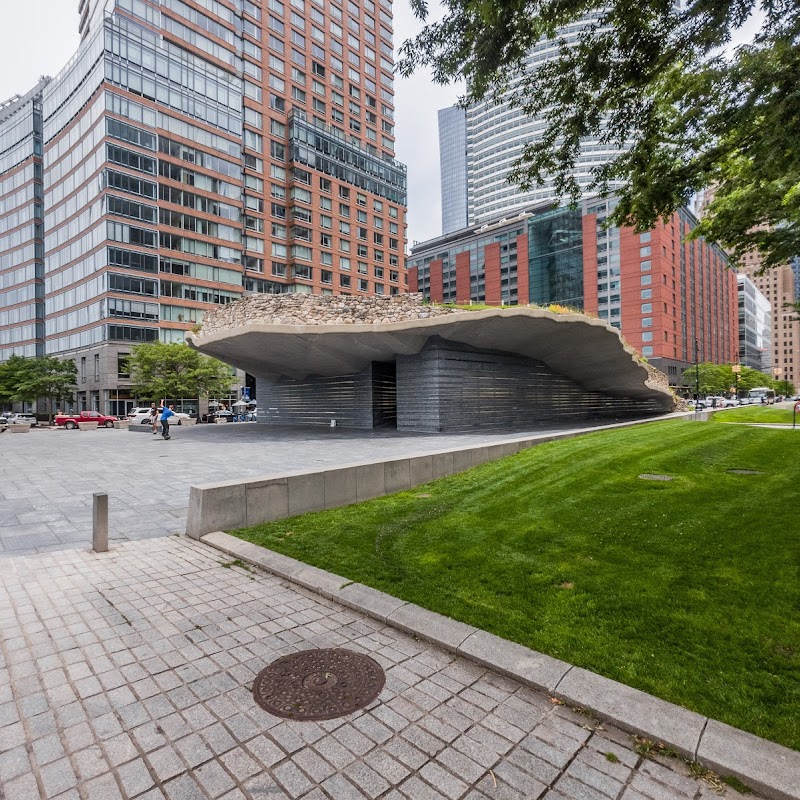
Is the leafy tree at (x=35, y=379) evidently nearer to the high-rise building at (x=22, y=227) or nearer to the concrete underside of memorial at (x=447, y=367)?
the high-rise building at (x=22, y=227)

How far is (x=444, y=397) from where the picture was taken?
23.3m

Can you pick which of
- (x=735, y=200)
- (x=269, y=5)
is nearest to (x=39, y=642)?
(x=735, y=200)

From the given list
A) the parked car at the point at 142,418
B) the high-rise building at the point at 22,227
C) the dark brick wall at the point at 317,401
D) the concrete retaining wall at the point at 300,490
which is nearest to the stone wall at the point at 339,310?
the dark brick wall at the point at 317,401

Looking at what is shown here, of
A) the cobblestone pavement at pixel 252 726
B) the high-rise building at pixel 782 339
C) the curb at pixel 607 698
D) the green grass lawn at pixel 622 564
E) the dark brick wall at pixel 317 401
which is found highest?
the high-rise building at pixel 782 339

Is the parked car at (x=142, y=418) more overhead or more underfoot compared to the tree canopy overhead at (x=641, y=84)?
more underfoot

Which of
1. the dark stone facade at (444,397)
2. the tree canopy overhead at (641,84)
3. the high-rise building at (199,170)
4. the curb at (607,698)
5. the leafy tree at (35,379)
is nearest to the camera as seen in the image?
the curb at (607,698)

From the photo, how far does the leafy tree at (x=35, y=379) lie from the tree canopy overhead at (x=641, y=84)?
5682 centimetres

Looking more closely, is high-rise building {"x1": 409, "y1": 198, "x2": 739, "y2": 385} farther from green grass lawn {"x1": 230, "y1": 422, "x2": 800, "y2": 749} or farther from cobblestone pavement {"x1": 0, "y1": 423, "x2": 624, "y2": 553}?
green grass lawn {"x1": 230, "y1": 422, "x2": 800, "y2": 749}

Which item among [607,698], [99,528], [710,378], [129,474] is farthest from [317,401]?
[710,378]

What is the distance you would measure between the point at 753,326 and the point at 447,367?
154589 mm

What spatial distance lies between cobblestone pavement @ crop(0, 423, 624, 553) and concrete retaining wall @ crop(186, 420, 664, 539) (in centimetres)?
97

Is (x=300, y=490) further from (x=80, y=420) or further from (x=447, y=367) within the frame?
(x=80, y=420)

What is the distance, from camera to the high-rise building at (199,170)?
53906 mm

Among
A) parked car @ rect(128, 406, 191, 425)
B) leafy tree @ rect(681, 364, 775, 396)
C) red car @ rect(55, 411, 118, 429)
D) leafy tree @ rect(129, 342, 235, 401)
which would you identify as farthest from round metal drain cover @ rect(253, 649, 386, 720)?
leafy tree @ rect(681, 364, 775, 396)
